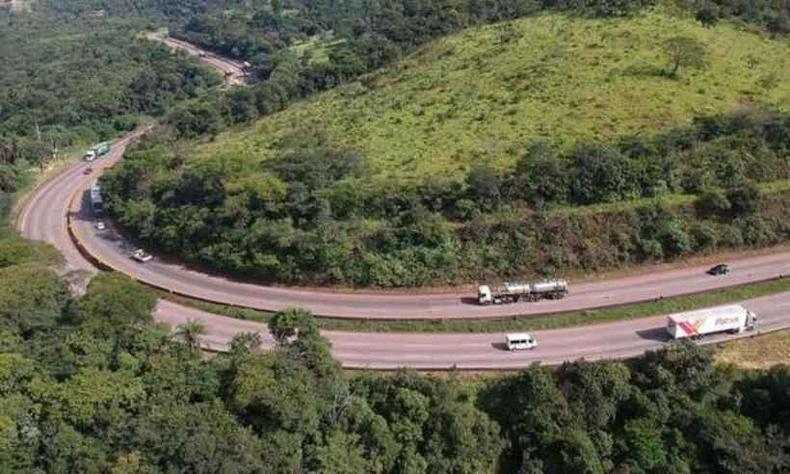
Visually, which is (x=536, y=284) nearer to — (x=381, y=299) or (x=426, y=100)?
(x=381, y=299)

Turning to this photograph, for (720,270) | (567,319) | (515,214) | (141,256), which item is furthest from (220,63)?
(720,270)

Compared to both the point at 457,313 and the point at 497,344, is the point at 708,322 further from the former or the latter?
the point at 457,313

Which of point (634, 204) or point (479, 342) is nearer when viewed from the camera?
point (479, 342)

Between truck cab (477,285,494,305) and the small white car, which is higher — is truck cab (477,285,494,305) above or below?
below

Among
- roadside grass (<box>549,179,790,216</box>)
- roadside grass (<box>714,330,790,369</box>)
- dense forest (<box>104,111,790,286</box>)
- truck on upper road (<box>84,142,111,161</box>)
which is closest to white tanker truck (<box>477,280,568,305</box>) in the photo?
dense forest (<box>104,111,790,286</box>)

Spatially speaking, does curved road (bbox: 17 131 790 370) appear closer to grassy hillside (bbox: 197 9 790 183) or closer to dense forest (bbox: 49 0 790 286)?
dense forest (bbox: 49 0 790 286)
